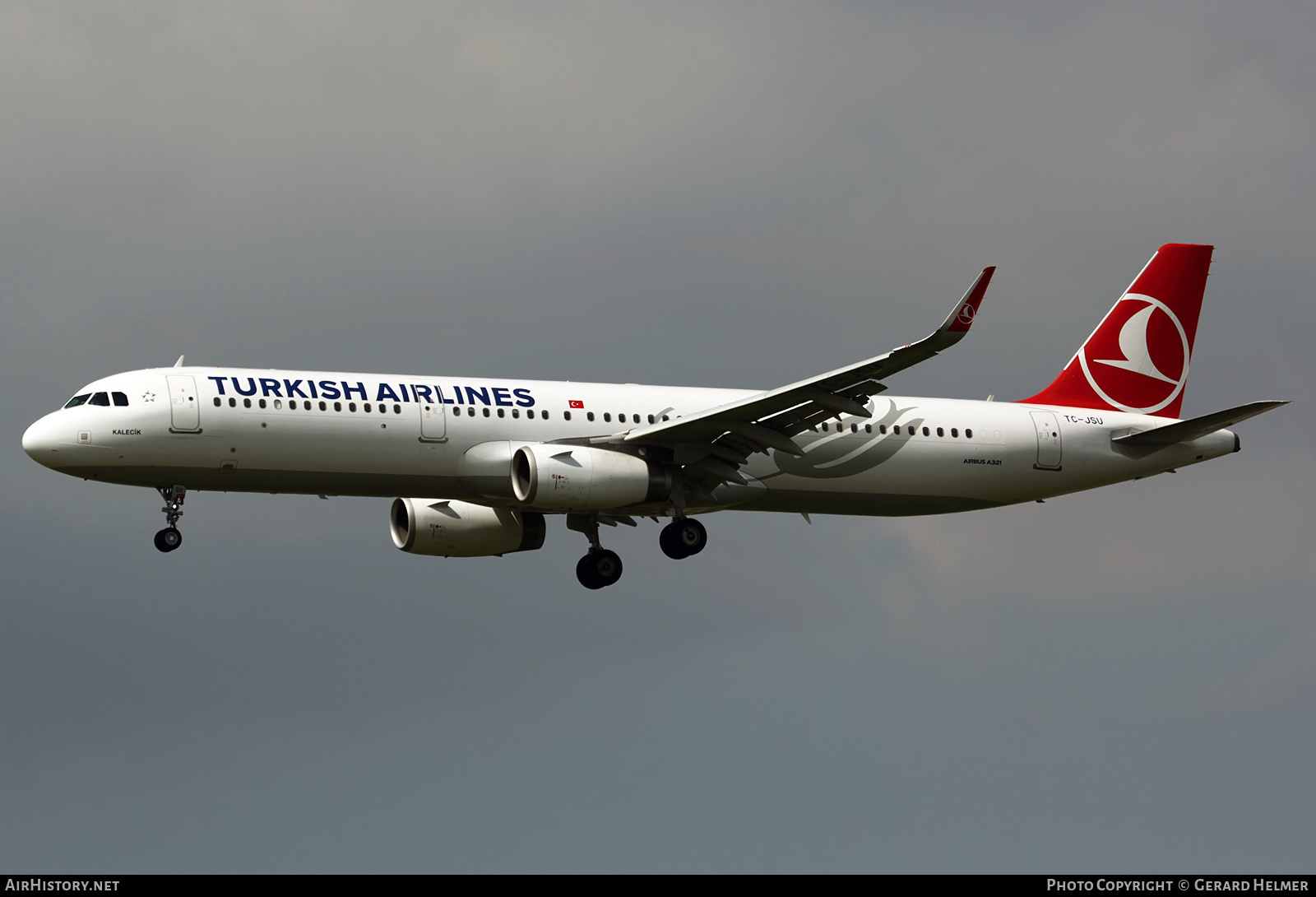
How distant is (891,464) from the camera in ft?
178

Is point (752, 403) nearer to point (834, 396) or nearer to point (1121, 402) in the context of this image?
point (834, 396)

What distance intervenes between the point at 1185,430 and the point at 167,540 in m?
28.1

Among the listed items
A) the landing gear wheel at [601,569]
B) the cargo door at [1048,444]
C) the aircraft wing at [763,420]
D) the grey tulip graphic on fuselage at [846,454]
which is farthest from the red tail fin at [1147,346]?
the landing gear wheel at [601,569]

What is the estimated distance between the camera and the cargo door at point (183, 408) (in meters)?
47.5

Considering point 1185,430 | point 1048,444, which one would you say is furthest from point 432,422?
point 1185,430

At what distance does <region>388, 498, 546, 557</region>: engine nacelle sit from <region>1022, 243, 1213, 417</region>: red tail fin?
15707mm

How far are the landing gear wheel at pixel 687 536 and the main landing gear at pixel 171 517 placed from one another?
12.7m

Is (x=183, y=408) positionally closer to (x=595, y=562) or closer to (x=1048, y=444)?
(x=595, y=562)

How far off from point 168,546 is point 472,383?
28.4ft

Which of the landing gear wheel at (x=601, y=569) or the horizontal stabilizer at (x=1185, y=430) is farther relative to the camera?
the landing gear wheel at (x=601, y=569)

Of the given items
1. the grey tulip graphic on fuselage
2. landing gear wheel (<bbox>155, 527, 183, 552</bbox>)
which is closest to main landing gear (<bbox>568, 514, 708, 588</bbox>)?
the grey tulip graphic on fuselage

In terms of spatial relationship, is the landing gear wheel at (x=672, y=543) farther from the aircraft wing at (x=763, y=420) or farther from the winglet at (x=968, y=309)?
the winglet at (x=968, y=309)

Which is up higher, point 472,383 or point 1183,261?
point 1183,261

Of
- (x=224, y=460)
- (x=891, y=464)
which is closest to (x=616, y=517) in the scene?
(x=891, y=464)
